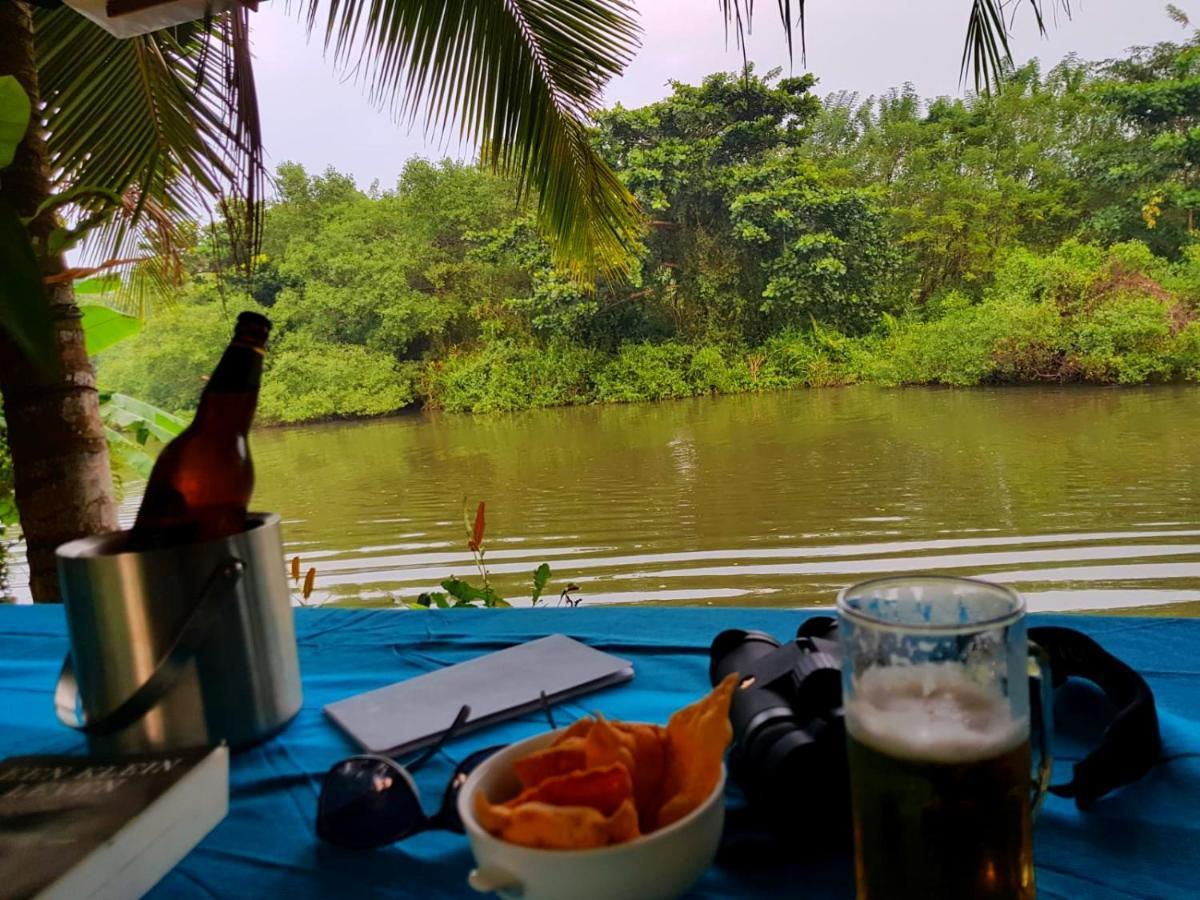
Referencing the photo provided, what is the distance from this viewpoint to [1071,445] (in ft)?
21.2

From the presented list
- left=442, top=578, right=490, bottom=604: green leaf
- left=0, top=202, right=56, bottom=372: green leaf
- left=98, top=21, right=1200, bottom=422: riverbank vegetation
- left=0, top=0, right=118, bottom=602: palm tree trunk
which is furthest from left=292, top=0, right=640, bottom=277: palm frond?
left=98, top=21, right=1200, bottom=422: riverbank vegetation

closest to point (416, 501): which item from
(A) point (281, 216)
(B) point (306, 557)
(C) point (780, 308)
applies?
(B) point (306, 557)

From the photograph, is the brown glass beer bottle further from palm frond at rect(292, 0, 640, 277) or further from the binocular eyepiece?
palm frond at rect(292, 0, 640, 277)

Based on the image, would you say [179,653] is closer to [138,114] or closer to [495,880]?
[495,880]

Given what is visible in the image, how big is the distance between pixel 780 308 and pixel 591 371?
264 centimetres

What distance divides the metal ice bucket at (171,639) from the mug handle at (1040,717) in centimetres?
37

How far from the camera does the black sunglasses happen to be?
0.36 metres

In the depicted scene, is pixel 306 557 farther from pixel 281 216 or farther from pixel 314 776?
pixel 281 216

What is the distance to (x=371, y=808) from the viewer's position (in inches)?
14.3

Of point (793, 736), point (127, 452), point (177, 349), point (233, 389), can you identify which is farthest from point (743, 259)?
point (793, 736)

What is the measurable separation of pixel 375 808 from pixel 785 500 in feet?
17.7

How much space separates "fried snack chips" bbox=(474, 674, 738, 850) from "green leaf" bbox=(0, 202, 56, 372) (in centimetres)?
64

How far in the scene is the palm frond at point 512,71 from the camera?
4.80 feet

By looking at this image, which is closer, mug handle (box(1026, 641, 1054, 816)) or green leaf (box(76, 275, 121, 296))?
mug handle (box(1026, 641, 1054, 816))
